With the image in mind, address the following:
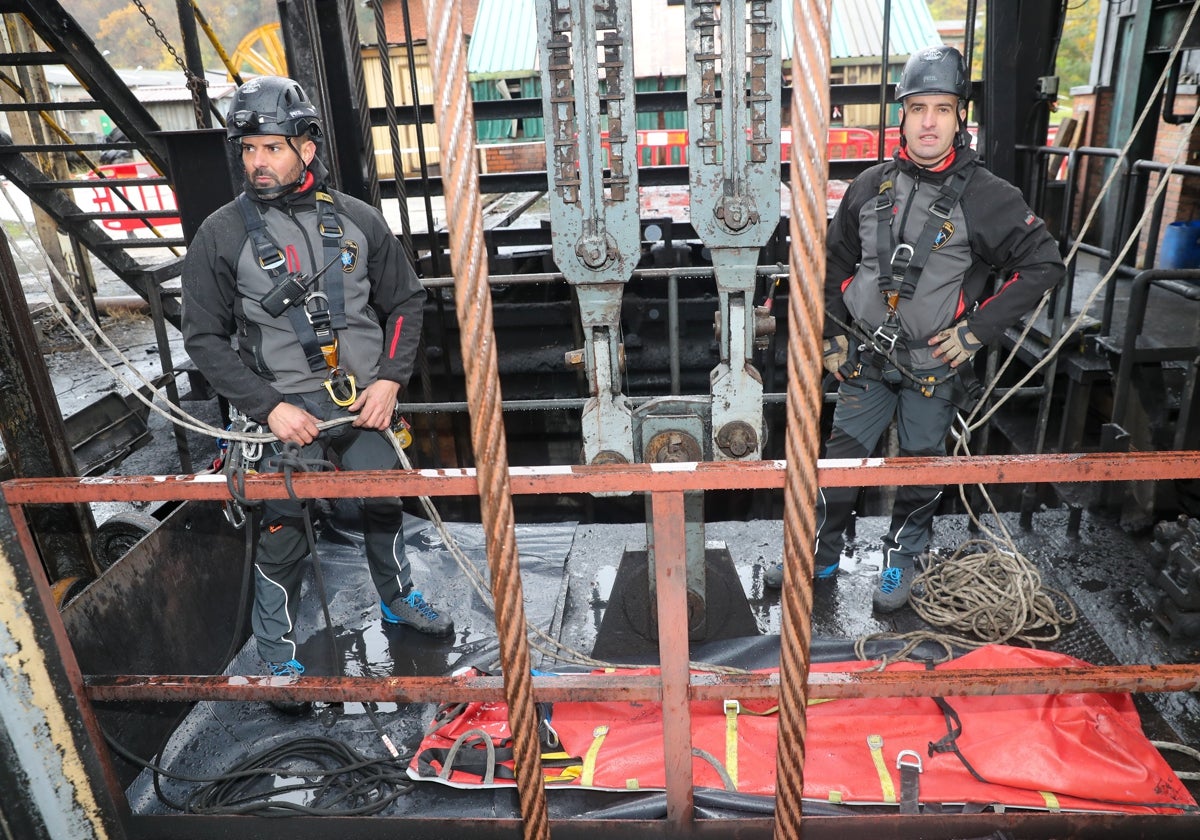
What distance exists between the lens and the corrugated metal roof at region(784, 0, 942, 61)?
8742 mm

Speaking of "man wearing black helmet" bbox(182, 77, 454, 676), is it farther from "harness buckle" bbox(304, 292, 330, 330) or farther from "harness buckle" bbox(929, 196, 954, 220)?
"harness buckle" bbox(929, 196, 954, 220)

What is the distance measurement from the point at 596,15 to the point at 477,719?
2495 mm

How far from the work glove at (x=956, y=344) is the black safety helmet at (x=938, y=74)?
906mm

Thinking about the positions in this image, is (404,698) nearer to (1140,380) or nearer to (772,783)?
(772,783)

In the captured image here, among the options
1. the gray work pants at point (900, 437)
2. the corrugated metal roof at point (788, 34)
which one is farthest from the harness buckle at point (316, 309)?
the corrugated metal roof at point (788, 34)

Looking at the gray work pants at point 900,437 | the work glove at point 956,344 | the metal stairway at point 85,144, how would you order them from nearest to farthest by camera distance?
the work glove at point 956,344 < the gray work pants at point 900,437 < the metal stairway at point 85,144

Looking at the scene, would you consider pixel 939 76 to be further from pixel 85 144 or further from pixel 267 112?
pixel 85 144

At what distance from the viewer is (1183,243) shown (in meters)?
7.85

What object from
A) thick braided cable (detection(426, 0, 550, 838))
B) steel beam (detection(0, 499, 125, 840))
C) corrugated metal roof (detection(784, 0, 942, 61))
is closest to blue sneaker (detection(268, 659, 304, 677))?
steel beam (detection(0, 499, 125, 840))

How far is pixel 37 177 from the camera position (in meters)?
6.74

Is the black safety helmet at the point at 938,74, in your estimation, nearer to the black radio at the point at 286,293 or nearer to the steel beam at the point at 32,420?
the black radio at the point at 286,293

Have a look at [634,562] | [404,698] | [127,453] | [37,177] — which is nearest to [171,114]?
[37,177]

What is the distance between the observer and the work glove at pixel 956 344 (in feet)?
11.3

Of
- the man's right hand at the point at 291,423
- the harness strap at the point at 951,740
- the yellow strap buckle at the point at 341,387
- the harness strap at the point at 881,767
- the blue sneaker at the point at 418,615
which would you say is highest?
the yellow strap buckle at the point at 341,387
